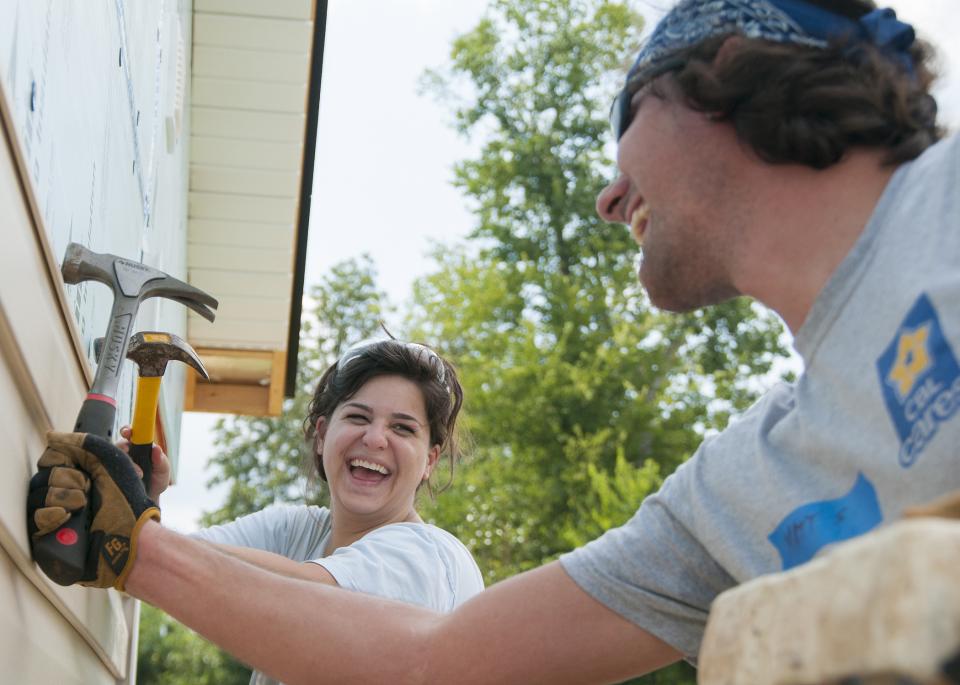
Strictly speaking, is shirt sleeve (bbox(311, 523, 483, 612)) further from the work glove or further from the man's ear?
the work glove

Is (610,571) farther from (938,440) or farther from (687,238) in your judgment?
(938,440)

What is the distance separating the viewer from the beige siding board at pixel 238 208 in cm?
688

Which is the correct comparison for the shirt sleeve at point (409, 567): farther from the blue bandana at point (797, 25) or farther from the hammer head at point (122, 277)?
the blue bandana at point (797, 25)

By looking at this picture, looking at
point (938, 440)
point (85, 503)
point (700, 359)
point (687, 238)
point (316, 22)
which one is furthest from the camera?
point (700, 359)

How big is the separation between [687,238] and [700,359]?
16.9m

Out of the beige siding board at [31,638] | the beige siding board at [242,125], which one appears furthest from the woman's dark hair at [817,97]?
the beige siding board at [242,125]

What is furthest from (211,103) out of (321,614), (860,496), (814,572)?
(814,572)

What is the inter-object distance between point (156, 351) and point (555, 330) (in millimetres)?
14977

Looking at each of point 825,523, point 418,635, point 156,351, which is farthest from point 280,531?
point 825,523

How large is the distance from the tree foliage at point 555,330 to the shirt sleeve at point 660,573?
1126cm

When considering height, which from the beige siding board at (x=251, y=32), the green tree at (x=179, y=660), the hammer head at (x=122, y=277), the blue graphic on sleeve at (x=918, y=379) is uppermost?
the beige siding board at (x=251, y=32)

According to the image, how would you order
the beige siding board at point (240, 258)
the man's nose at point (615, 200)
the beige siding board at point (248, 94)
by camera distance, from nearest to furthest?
the man's nose at point (615, 200) → the beige siding board at point (248, 94) → the beige siding board at point (240, 258)

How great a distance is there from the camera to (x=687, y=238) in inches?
76.8

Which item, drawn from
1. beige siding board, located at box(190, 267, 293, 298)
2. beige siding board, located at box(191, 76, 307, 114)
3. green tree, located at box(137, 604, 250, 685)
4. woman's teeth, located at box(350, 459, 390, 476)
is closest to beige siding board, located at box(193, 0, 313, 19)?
beige siding board, located at box(191, 76, 307, 114)
